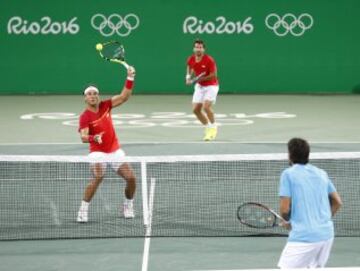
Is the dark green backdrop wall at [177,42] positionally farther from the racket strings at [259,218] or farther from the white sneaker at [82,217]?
the racket strings at [259,218]

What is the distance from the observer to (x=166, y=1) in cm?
2544

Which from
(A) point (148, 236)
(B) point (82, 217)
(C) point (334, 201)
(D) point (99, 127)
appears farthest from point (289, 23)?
(C) point (334, 201)

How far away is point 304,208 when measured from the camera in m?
6.74

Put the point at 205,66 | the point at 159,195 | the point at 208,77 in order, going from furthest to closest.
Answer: the point at 205,66 → the point at 208,77 → the point at 159,195

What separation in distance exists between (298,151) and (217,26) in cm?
1895

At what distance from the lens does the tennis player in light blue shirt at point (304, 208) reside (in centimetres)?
673

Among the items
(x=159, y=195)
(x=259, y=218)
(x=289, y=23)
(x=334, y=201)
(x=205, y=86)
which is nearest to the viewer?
(x=334, y=201)

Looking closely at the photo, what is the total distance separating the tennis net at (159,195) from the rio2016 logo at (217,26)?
11302 mm

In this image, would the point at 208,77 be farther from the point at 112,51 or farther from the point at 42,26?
the point at 42,26

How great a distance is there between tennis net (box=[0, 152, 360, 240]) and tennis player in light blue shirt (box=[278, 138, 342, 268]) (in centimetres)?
340

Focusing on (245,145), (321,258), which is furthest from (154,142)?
(321,258)

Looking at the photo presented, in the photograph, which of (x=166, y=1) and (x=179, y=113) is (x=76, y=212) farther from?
(x=166, y=1)

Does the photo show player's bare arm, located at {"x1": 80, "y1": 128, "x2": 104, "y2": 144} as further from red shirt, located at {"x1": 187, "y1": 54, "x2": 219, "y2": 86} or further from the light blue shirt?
red shirt, located at {"x1": 187, "y1": 54, "x2": 219, "y2": 86}

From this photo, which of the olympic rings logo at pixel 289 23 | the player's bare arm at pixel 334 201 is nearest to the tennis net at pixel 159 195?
the player's bare arm at pixel 334 201
